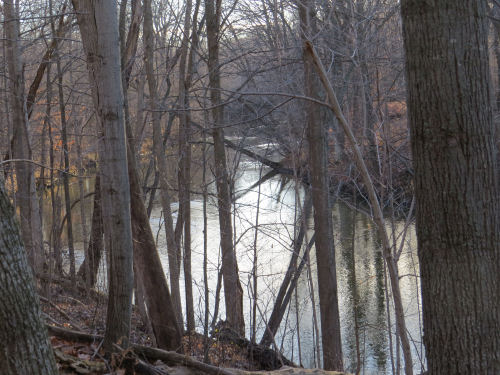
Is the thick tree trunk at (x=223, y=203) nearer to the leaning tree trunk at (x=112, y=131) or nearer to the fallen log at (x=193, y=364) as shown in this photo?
the fallen log at (x=193, y=364)

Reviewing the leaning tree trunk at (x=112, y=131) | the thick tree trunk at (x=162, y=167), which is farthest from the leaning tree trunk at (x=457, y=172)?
the thick tree trunk at (x=162, y=167)

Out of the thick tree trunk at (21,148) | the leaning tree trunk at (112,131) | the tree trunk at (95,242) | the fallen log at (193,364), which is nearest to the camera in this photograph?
the leaning tree trunk at (112,131)

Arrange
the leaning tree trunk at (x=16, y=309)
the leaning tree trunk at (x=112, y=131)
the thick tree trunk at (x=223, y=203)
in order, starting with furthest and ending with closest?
the thick tree trunk at (x=223, y=203), the leaning tree trunk at (x=112, y=131), the leaning tree trunk at (x=16, y=309)

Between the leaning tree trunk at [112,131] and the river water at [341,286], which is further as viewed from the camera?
the river water at [341,286]

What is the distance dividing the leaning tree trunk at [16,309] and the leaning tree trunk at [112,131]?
6.65 ft

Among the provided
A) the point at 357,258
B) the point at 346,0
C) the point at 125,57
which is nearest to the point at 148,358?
the point at 125,57

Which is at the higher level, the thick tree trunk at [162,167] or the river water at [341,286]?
the thick tree trunk at [162,167]

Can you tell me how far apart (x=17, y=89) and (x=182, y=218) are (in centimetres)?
460

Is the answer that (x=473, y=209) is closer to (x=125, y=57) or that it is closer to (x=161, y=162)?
(x=125, y=57)

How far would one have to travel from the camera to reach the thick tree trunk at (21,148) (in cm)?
1053

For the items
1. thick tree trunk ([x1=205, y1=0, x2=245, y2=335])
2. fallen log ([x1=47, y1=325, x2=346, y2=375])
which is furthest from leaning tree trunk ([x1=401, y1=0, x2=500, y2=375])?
thick tree trunk ([x1=205, y1=0, x2=245, y2=335])

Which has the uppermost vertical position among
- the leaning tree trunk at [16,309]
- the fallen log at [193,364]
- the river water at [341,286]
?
the leaning tree trunk at [16,309]

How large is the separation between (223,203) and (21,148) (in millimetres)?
4153

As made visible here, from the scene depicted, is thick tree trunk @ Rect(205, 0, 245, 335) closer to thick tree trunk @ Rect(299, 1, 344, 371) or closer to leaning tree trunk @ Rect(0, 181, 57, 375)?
thick tree trunk @ Rect(299, 1, 344, 371)
